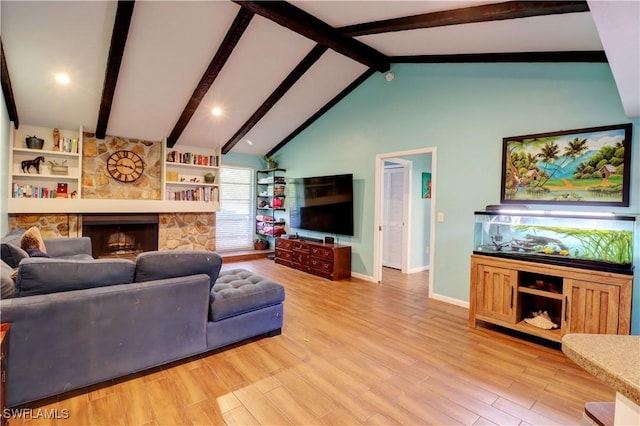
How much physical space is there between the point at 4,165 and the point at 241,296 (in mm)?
4002

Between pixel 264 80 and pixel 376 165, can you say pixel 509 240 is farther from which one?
pixel 264 80

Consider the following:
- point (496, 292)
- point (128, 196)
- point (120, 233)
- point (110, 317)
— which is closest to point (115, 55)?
point (128, 196)

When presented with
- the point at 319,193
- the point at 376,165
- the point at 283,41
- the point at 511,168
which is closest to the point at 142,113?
the point at 283,41

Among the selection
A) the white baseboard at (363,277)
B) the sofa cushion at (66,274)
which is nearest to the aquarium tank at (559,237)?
the white baseboard at (363,277)

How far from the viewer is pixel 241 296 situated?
8.47 feet

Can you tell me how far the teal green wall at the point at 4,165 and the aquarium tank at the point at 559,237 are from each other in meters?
5.66

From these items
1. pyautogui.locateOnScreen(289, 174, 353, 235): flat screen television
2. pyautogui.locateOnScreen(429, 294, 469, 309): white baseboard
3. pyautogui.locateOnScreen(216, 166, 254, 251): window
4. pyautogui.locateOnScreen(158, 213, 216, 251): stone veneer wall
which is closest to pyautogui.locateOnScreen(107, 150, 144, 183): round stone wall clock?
pyautogui.locateOnScreen(158, 213, 216, 251): stone veneer wall

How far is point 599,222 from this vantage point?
8.36ft

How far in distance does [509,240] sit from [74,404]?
3744 mm

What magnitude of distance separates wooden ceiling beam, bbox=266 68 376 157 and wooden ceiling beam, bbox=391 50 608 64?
2.52 ft

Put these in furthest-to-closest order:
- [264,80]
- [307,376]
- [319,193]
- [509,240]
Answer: [319,193], [264,80], [509,240], [307,376]

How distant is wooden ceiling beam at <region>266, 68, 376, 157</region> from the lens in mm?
4966

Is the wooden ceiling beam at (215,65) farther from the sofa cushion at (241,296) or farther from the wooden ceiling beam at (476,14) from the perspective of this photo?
the sofa cushion at (241,296)

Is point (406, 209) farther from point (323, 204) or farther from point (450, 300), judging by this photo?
point (450, 300)
